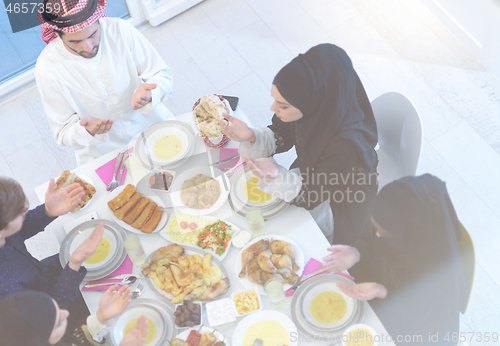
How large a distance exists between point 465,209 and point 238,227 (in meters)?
1.66

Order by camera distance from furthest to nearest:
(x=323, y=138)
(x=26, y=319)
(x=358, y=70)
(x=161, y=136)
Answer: (x=358, y=70) → (x=161, y=136) → (x=323, y=138) → (x=26, y=319)

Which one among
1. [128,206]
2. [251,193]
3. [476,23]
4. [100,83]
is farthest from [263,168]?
[476,23]

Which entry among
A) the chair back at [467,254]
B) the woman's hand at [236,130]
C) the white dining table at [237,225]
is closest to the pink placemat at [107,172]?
the white dining table at [237,225]

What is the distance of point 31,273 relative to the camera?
6.04ft

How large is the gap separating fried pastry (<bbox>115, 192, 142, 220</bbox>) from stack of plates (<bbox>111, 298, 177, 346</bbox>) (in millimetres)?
384

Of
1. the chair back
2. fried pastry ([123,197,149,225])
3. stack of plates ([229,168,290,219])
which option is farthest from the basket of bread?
the chair back

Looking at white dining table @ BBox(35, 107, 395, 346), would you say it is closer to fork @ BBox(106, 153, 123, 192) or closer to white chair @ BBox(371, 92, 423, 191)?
fork @ BBox(106, 153, 123, 192)

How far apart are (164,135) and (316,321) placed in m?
1.11

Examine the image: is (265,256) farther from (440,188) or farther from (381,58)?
(381,58)

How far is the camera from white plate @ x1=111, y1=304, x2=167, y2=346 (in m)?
1.67

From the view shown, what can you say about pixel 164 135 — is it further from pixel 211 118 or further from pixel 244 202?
pixel 244 202

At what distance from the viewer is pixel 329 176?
1.89 meters

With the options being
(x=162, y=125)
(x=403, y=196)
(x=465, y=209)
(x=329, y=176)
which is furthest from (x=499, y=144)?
(x=162, y=125)

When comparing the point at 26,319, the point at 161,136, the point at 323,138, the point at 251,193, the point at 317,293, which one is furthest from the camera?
the point at 161,136
